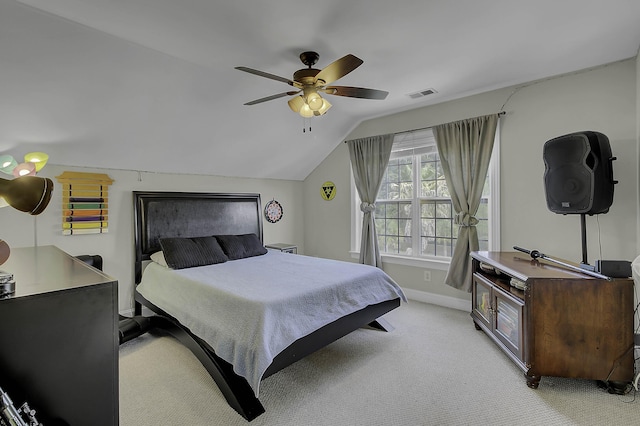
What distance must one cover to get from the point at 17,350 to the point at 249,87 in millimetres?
2748

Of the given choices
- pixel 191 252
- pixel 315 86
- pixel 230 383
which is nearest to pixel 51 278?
pixel 230 383

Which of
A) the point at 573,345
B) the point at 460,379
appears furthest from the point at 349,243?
the point at 573,345

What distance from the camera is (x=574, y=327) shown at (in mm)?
2025

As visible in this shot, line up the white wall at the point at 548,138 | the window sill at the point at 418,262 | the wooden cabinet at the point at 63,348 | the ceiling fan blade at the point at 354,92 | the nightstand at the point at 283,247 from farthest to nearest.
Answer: the nightstand at the point at 283,247
the window sill at the point at 418,262
the white wall at the point at 548,138
the ceiling fan blade at the point at 354,92
the wooden cabinet at the point at 63,348

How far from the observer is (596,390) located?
2.03 meters

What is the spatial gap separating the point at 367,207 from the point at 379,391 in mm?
2514

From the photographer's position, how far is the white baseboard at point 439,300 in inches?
137

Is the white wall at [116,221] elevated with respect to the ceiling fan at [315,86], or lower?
lower

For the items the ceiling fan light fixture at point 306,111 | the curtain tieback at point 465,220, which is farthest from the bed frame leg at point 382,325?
the ceiling fan light fixture at point 306,111

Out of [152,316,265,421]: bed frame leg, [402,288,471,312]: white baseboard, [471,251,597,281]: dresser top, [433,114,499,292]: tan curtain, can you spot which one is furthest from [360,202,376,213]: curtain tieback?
[152,316,265,421]: bed frame leg

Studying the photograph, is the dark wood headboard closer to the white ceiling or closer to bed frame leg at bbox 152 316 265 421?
the white ceiling

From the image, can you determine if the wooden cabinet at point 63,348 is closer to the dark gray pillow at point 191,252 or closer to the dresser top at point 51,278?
the dresser top at point 51,278

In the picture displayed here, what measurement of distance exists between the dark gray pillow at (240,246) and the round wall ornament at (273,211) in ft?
2.43

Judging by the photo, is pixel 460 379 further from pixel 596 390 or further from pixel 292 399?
pixel 292 399
